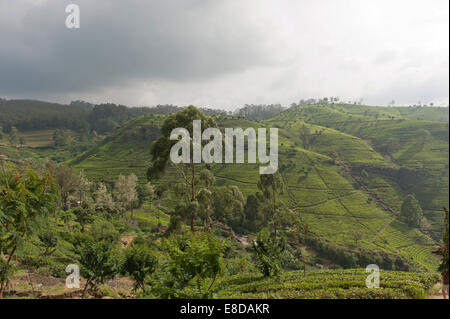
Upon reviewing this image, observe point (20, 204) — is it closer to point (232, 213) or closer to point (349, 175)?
point (232, 213)

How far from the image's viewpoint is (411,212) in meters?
71.8

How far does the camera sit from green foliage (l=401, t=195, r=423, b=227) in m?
70.6

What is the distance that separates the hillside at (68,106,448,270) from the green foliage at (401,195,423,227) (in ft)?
7.87

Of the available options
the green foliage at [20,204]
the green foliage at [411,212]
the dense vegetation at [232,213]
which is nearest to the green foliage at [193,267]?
the dense vegetation at [232,213]

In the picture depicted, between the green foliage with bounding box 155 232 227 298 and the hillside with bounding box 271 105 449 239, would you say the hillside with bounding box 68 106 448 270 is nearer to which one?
the hillside with bounding box 271 105 449 239

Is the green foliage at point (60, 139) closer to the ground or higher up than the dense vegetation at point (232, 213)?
higher up

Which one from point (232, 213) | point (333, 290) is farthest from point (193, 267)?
point (232, 213)

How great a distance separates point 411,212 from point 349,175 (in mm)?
28423

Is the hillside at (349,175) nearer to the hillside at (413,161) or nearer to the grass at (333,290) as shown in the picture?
the hillside at (413,161)

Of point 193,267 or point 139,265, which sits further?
point 139,265

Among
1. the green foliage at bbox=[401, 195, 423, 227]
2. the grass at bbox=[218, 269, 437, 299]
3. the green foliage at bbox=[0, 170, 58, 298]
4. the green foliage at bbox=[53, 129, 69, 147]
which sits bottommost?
the green foliage at bbox=[401, 195, 423, 227]

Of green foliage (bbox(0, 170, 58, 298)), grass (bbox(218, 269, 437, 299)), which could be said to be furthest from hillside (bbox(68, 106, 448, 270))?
green foliage (bbox(0, 170, 58, 298))

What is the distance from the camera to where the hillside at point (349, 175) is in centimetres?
6538

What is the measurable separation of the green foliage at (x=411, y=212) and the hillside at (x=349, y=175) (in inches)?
94.4
